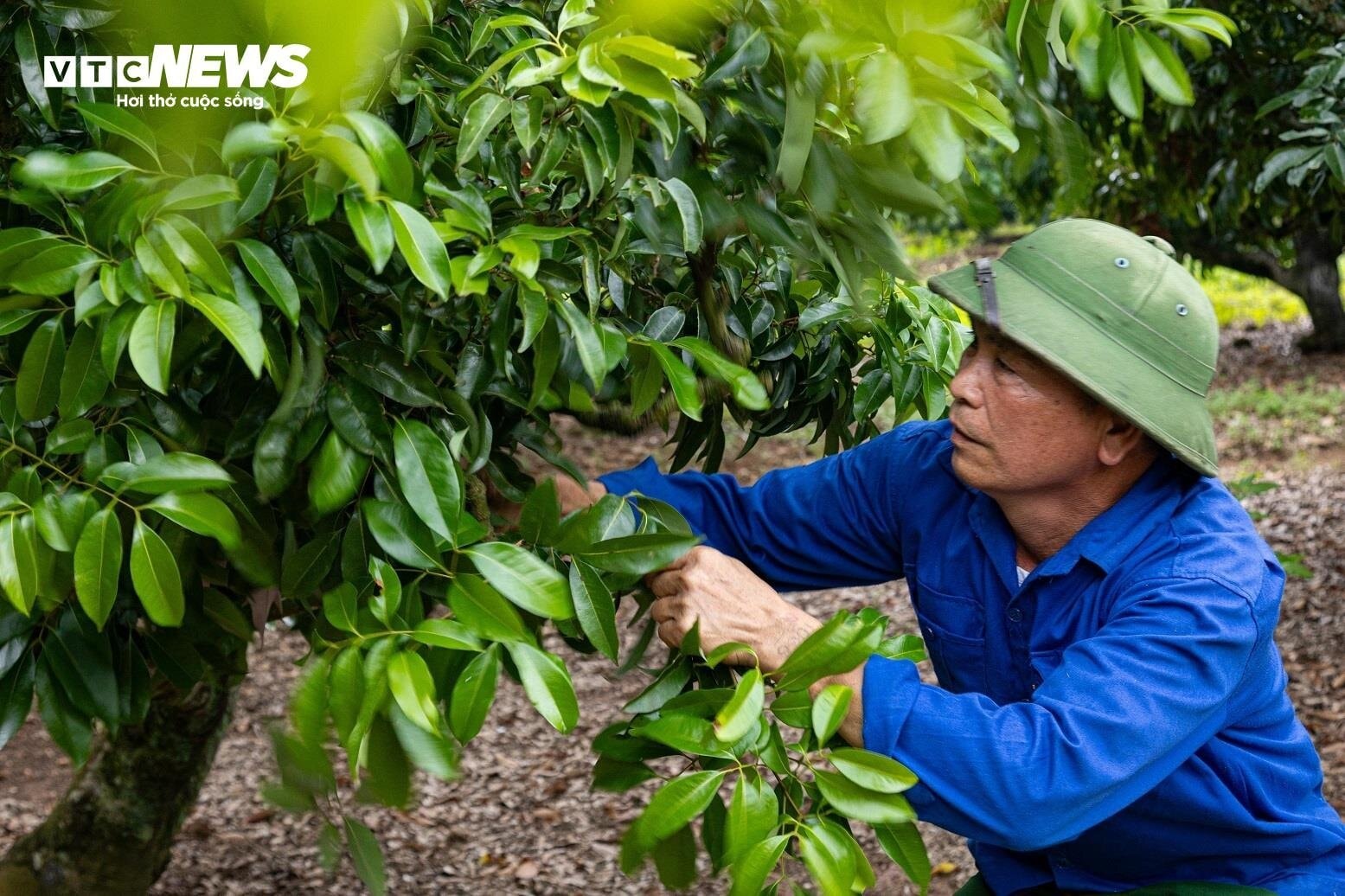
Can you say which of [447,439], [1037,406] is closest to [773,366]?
[1037,406]

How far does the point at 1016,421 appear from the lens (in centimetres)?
178

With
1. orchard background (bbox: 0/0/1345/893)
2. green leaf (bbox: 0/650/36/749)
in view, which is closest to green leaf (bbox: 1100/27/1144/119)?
orchard background (bbox: 0/0/1345/893)

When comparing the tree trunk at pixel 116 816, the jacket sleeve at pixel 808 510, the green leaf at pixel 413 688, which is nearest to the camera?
the green leaf at pixel 413 688

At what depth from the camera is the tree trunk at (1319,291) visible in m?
8.71

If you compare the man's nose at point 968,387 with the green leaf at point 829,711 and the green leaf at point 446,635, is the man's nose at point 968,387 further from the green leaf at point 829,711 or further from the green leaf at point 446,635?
the green leaf at point 446,635

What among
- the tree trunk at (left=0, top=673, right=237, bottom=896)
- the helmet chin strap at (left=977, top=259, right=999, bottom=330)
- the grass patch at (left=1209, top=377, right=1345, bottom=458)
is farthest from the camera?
the grass patch at (left=1209, top=377, right=1345, bottom=458)

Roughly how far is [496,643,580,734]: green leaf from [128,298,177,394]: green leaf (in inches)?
16.7

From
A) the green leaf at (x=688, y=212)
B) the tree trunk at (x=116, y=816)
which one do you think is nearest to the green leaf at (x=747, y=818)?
the green leaf at (x=688, y=212)

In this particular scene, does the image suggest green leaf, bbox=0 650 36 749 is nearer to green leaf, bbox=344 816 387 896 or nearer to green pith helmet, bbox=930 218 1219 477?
green leaf, bbox=344 816 387 896

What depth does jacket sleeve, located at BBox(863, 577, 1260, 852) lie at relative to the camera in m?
1.54

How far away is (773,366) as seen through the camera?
207cm

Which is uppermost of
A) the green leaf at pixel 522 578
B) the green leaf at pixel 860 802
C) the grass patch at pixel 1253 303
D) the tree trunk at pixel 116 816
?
the green leaf at pixel 522 578

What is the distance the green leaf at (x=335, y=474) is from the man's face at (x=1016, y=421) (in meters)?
0.85

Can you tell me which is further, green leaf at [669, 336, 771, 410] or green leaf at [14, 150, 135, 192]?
green leaf at [669, 336, 771, 410]
